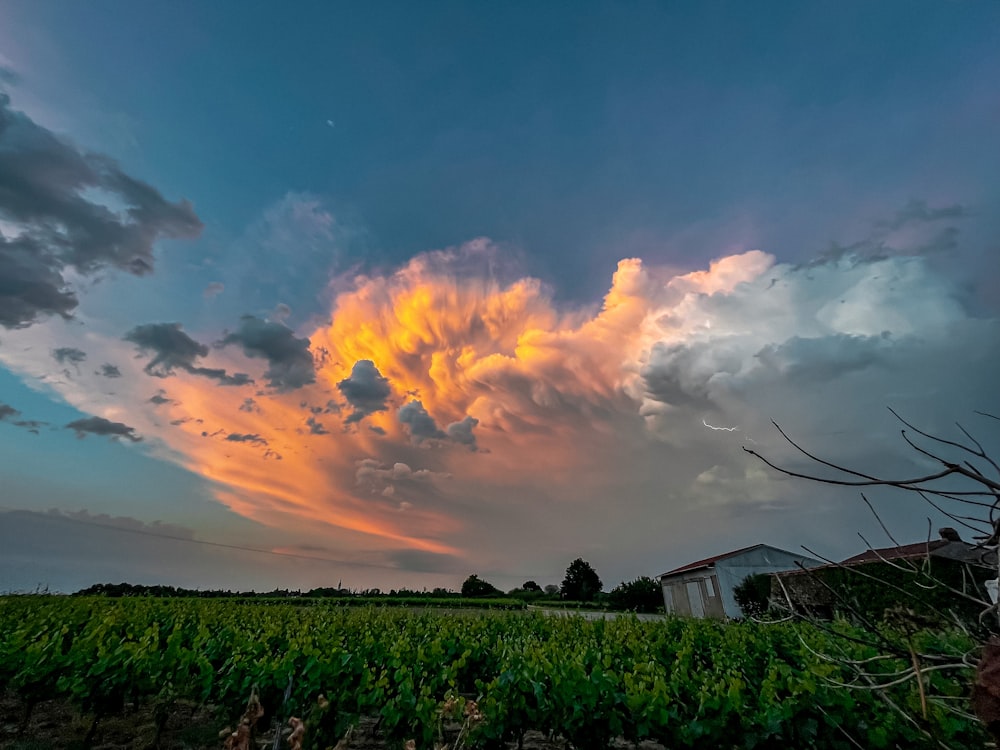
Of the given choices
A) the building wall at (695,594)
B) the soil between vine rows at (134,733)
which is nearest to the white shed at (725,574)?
the building wall at (695,594)

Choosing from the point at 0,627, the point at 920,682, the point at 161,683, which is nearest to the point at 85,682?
the point at 161,683

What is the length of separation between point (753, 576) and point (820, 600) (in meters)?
4.17

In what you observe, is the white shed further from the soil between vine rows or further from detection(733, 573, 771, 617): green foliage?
the soil between vine rows

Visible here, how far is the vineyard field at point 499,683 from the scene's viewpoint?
4.70 m

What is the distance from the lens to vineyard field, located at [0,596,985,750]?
4703mm

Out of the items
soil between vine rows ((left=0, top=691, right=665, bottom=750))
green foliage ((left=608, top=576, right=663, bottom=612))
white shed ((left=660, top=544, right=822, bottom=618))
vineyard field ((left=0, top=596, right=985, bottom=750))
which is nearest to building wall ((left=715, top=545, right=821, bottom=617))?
white shed ((left=660, top=544, right=822, bottom=618))

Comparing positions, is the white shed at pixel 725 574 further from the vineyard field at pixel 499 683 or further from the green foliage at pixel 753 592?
the vineyard field at pixel 499 683

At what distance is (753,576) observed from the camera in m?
27.9

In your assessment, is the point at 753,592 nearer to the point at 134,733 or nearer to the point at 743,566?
the point at 743,566

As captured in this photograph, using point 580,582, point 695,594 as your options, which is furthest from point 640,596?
point 580,582

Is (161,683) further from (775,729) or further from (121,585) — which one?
(121,585)

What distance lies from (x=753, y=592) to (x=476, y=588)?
30.5 meters

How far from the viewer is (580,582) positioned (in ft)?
183

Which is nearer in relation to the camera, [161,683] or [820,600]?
[161,683]
